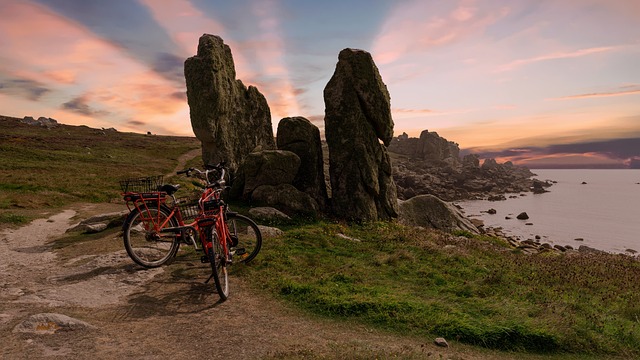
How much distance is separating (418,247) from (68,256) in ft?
44.5

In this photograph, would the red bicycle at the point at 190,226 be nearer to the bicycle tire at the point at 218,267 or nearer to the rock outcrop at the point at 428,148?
the bicycle tire at the point at 218,267

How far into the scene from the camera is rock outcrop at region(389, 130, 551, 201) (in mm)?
86125

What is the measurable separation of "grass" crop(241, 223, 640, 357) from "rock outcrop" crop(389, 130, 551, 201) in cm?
5700

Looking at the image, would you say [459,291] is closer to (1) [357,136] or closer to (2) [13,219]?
(1) [357,136]

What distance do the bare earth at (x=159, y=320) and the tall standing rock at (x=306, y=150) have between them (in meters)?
13.4

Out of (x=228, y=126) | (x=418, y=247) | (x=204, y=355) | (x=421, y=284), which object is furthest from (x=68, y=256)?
(x=228, y=126)

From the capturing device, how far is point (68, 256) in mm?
12438

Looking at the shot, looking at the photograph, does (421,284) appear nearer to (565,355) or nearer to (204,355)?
(565,355)

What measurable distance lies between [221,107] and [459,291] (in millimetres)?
21388

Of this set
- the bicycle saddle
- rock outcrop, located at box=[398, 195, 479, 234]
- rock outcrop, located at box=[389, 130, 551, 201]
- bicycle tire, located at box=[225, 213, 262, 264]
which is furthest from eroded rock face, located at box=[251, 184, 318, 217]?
rock outcrop, located at box=[389, 130, 551, 201]

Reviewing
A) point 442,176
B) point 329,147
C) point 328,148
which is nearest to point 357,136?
point 329,147

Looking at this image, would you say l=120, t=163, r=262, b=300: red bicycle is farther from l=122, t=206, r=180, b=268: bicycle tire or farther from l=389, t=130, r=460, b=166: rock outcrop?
l=389, t=130, r=460, b=166: rock outcrop

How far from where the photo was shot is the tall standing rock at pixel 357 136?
24.2 meters

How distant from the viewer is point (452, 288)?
38.1 feet
